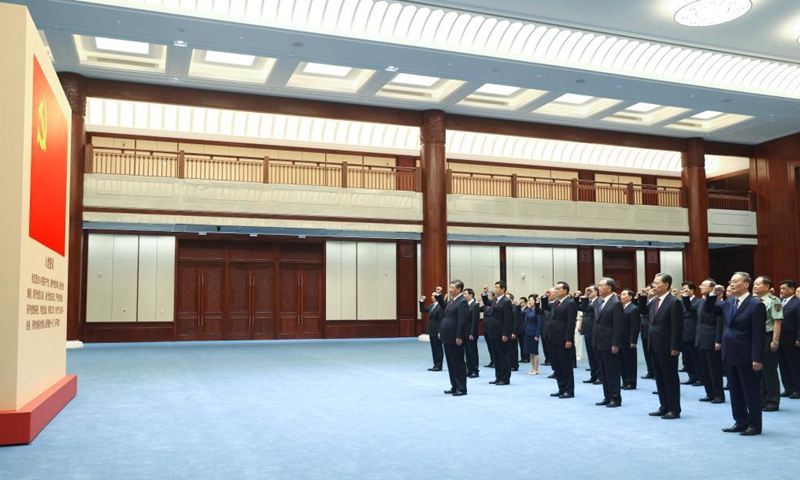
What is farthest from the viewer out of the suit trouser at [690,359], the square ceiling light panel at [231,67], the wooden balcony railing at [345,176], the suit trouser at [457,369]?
the wooden balcony railing at [345,176]

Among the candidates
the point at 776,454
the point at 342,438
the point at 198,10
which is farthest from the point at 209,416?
the point at 198,10

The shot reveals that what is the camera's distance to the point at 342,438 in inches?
232

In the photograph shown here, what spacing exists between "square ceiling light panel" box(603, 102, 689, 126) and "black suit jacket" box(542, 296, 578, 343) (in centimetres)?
1207

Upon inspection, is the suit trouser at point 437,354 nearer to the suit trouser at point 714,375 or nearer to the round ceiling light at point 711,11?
the suit trouser at point 714,375

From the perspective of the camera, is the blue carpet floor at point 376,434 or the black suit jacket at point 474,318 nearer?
the blue carpet floor at point 376,434

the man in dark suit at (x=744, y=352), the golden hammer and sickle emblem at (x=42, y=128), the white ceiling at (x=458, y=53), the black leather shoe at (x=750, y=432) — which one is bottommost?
the black leather shoe at (x=750, y=432)

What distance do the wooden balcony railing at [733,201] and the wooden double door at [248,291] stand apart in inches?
506

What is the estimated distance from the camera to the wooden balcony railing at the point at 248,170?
55.7ft

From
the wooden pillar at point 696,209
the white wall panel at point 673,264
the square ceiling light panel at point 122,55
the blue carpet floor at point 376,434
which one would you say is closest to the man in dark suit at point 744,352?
the blue carpet floor at point 376,434

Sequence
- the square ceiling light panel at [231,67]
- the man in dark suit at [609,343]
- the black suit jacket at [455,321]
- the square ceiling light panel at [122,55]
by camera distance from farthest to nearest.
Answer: the square ceiling light panel at [231,67], the square ceiling light panel at [122,55], the black suit jacket at [455,321], the man in dark suit at [609,343]

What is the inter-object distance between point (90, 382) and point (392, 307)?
11.7m

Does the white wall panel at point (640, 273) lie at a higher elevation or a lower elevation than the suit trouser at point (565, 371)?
higher

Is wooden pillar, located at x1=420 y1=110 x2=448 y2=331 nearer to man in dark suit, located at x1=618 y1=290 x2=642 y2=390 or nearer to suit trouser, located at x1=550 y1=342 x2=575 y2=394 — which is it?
man in dark suit, located at x1=618 y1=290 x2=642 y2=390

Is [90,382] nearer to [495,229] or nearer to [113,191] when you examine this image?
[113,191]
